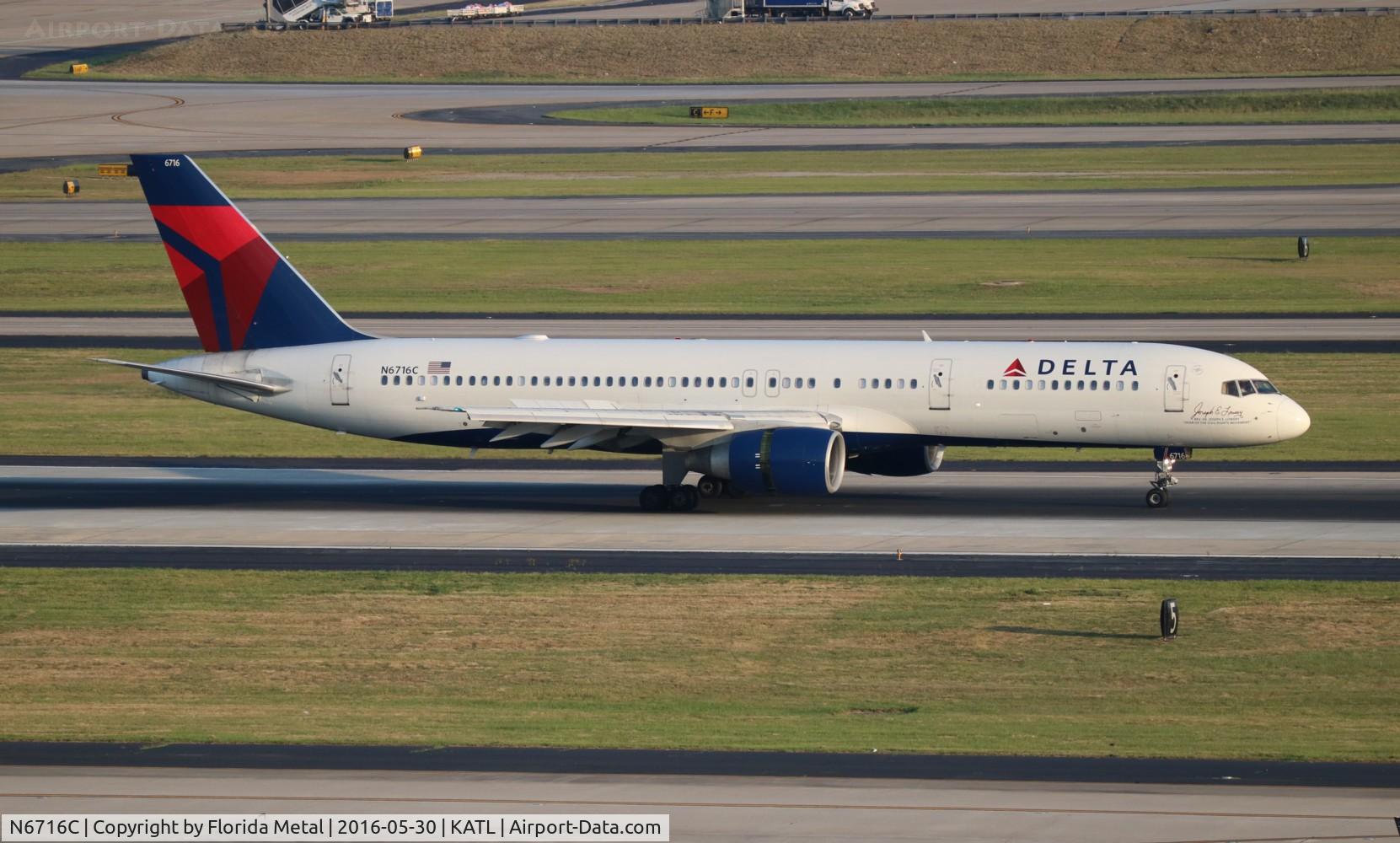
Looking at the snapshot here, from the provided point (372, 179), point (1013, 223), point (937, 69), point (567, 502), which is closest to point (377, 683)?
point (567, 502)

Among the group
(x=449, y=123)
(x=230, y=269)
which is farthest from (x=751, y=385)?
(x=449, y=123)

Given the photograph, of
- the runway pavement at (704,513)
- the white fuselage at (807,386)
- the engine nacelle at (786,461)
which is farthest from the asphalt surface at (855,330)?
the engine nacelle at (786,461)

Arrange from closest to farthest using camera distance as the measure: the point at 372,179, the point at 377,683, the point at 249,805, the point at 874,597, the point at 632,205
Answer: the point at 249,805 → the point at 377,683 → the point at 874,597 → the point at 632,205 → the point at 372,179

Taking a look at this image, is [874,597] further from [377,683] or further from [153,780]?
[153,780]

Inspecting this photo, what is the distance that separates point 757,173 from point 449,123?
3371 cm

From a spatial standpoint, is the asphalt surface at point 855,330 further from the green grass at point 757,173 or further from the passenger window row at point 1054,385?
the green grass at point 757,173

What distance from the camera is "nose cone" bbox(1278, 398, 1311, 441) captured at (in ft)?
149

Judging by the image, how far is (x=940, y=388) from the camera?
46281 millimetres

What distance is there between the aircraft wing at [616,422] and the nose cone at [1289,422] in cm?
1117

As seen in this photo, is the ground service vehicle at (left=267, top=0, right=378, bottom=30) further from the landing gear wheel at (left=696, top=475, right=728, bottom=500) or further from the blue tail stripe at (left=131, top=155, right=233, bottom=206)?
the landing gear wheel at (left=696, top=475, right=728, bottom=500)

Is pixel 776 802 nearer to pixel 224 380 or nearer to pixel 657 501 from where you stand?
pixel 657 501

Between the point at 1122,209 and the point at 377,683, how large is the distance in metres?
74.8

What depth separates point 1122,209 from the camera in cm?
9912

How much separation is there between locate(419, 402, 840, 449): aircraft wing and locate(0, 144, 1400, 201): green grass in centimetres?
6196
